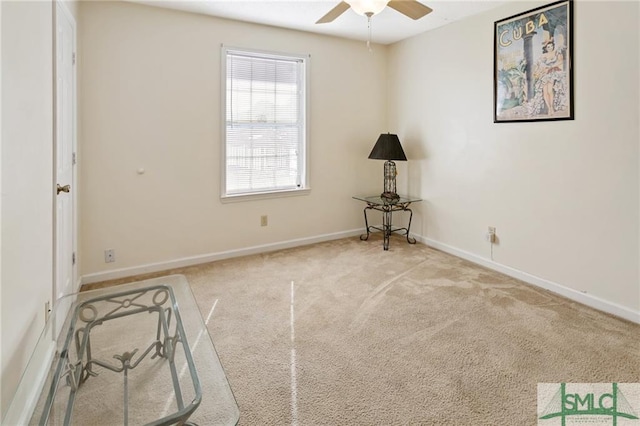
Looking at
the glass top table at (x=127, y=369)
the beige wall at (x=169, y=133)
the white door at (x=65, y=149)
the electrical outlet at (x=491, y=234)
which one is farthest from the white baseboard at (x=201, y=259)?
the electrical outlet at (x=491, y=234)

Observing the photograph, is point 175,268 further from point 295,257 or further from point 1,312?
point 1,312

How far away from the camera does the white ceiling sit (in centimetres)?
328

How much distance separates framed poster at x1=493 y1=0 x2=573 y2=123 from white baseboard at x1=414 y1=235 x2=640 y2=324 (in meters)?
1.31

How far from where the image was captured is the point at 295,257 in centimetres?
401

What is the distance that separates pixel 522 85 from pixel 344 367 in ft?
8.84

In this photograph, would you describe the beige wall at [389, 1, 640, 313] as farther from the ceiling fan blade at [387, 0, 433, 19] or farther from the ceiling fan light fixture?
the ceiling fan light fixture

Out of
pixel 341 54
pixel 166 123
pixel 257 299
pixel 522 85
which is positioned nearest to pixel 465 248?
pixel 522 85

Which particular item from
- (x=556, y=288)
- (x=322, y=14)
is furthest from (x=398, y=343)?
(x=322, y=14)

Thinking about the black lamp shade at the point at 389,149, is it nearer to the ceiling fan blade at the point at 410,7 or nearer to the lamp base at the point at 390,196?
the lamp base at the point at 390,196

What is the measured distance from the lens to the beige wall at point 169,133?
3.23 metres

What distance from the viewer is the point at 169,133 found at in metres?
3.54

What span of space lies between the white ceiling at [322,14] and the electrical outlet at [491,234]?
1973 millimetres

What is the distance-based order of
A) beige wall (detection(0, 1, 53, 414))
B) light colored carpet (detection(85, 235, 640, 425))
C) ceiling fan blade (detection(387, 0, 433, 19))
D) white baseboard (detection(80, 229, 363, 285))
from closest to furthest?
beige wall (detection(0, 1, 53, 414)), light colored carpet (detection(85, 235, 640, 425)), ceiling fan blade (detection(387, 0, 433, 19)), white baseboard (detection(80, 229, 363, 285))

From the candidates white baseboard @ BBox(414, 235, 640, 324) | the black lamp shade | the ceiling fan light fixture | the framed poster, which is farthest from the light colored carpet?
the ceiling fan light fixture
